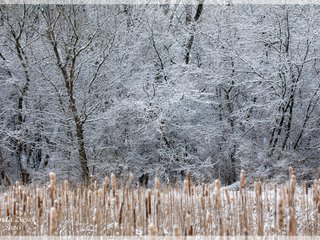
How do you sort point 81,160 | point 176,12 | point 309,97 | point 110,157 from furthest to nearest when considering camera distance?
point 176,12 < point 309,97 < point 110,157 < point 81,160

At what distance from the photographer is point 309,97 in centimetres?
1315

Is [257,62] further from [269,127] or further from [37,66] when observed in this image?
[37,66]

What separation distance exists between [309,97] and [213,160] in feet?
11.2

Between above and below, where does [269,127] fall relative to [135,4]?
below

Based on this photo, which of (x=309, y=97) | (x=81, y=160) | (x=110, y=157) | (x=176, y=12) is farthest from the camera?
(x=176, y=12)

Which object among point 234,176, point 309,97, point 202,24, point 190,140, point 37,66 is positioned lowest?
point 234,176

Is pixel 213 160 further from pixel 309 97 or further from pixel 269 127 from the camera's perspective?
pixel 309 97

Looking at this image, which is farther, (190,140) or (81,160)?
(190,140)

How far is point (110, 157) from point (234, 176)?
376 centimetres

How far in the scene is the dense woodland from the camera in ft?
39.4

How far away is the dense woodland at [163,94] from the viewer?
12023 mm

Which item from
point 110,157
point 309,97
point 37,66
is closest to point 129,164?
point 110,157

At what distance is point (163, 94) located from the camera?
12211mm

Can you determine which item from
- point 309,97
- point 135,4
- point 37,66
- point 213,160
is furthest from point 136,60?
point 309,97
